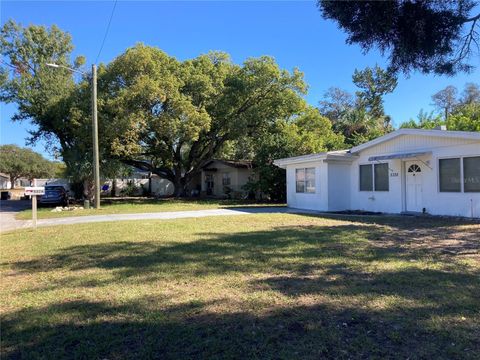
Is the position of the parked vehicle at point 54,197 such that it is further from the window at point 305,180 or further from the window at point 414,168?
the window at point 414,168

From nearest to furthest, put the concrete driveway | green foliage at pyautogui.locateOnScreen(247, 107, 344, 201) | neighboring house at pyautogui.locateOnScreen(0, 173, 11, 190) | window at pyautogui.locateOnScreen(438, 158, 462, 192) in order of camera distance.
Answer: window at pyautogui.locateOnScreen(438, 158, 462, 192) < the concrete driveway < green foliage at pyautogui.locateOnScreen(247, 107, 344, 201) < neighboring house at pyautogui.locateOnScreen(0, 173, 11, 190)

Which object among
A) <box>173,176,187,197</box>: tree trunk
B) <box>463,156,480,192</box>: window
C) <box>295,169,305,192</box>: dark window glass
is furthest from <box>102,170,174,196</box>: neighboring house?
<box>463,156,480,192</box>: window

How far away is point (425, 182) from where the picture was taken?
15.1 metres

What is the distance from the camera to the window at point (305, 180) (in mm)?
19250

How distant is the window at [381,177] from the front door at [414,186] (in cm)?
95

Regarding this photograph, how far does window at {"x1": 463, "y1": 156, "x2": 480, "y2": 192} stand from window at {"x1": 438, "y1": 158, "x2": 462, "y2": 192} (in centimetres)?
23

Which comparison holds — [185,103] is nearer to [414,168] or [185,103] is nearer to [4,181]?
[414,168]

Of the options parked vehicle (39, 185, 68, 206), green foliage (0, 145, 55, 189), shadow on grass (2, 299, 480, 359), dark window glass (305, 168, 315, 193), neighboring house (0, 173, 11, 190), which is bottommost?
shadow on grass (2, 299, 480, 359)

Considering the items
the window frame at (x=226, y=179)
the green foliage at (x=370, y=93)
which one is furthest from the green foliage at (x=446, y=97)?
the window frame at (x=226, y=179)

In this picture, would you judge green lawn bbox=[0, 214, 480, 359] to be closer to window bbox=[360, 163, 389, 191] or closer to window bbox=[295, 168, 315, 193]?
window bbox=[360, 163, 389, 191]

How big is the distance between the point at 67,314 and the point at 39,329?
0.44m

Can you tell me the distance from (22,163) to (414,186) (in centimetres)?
6667

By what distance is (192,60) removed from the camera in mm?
30078

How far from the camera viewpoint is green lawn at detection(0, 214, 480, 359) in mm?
3764
